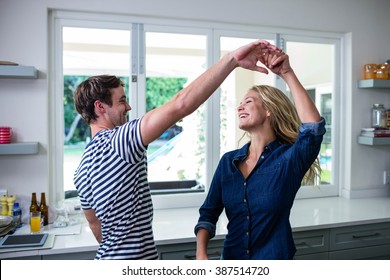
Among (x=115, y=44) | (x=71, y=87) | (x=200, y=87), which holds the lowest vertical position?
(x=200, y=87)

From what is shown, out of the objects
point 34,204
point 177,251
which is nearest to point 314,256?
point 177,251

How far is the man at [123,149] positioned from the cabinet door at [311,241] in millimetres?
1233

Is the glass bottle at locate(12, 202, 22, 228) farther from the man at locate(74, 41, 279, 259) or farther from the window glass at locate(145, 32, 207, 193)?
the man at locate(74, 41, 279, 259)

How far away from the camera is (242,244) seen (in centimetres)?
140

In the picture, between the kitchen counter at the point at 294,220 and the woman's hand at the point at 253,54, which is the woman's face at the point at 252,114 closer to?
the woman's hand at the point at 253,54

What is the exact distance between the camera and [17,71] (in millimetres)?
2033

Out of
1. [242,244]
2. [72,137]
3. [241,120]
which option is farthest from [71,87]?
[242,244]

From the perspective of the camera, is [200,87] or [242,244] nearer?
[200,87]

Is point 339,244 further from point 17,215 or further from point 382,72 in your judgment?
point 17,215

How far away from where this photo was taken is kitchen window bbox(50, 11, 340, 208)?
2.37 metres

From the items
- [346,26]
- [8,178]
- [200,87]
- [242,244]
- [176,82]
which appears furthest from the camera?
[346,26]

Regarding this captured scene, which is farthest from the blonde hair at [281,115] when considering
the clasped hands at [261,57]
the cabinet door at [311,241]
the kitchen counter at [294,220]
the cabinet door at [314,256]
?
the cabinet door at [314,256]
